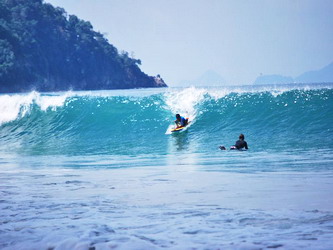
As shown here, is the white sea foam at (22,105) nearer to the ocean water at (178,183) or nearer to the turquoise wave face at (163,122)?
the turquoise wave face at (163,122)

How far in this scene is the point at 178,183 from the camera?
8250 mm

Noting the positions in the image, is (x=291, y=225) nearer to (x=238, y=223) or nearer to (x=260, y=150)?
(x=238, y=223)

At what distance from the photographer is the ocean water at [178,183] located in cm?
493

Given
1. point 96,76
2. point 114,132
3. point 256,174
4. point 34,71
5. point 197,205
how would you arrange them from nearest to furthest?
point 197,205 → point 256,174 → point 114,132 → point 34,71 → point 96,76

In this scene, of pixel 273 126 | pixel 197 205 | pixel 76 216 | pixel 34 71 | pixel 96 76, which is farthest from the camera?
pixel 96 76

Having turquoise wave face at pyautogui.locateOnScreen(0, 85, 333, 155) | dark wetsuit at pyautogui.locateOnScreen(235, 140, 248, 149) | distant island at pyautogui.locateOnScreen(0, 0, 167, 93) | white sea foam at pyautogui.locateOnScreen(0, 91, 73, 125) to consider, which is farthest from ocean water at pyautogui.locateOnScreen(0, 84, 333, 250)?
distant island at pyautogui.locateOnScreen(0, 0, 167, 93)

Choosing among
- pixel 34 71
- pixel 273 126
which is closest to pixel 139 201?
pixel 273 126

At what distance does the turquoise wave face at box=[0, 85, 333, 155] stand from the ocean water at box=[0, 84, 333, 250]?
0.23ft

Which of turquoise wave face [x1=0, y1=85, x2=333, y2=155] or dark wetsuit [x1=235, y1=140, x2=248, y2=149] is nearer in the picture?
dark wetsuit [x1=235, y1=140, x2=248, y2=149]

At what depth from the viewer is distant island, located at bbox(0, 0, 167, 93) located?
105 metres

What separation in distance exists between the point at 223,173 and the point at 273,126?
10666 millimetres

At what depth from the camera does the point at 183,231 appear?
5082 millimetres

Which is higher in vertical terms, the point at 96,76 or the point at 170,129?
the point at 96,76

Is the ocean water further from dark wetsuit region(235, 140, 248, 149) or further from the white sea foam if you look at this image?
the white sea foam
